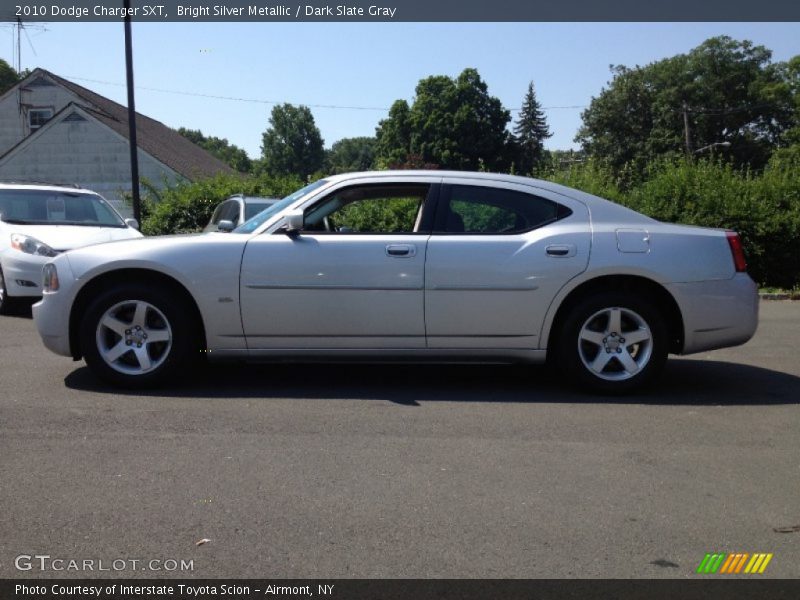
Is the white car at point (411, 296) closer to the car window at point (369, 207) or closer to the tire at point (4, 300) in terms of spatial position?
the car window at point (369, 207)

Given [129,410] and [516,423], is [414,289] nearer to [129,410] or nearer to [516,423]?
[516,423]

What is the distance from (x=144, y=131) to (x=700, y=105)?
4589 centimetres

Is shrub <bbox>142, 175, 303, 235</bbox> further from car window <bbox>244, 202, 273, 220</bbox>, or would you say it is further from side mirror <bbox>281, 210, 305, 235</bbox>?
side mirror <bbox>281, 210, 305, 235</bbox>

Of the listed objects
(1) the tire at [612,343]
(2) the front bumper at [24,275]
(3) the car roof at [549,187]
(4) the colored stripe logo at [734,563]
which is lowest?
(4) the colored stripe logo at [734,563]

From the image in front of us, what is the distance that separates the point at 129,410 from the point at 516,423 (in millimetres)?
2506

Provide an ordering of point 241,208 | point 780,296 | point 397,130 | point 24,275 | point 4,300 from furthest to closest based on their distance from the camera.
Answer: point 397,130
point 780,296
point 241,208
point 4,300
point 24,275

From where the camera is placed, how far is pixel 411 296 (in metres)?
5.77

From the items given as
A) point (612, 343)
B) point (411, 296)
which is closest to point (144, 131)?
point (411, 296)

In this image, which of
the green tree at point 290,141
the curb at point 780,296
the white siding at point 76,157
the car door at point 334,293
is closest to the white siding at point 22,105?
the white siding at point 76,157

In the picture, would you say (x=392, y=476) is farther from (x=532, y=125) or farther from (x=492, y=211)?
(x=532, y=125)

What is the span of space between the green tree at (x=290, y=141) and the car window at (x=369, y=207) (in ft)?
324

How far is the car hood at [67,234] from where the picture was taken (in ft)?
33.0

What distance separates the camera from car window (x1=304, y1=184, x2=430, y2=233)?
6.05m
